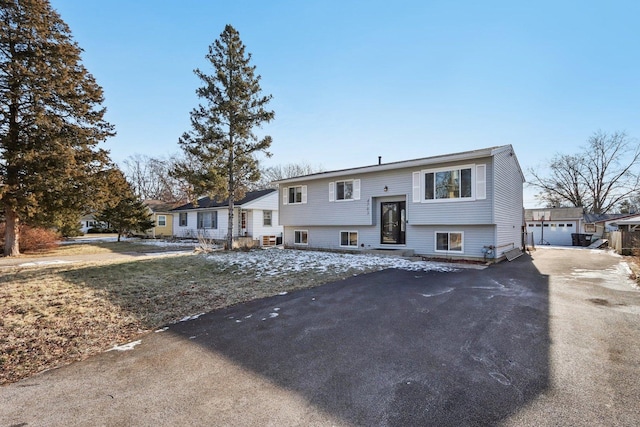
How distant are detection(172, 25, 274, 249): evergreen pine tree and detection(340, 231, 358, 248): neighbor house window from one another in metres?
5.28

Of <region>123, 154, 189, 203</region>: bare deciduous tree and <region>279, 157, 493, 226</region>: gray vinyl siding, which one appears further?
<region>123, 154, 189, 203</region>: bare deciduous tree

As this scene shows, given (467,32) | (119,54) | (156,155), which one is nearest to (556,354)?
(467,32)

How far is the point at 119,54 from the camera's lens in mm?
11367

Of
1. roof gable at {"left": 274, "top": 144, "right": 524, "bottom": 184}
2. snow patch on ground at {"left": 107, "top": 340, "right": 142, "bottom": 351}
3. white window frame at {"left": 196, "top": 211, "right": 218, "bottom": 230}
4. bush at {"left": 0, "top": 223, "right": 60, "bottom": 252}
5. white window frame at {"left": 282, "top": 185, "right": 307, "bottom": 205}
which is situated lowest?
snow patch on ground at {"left": 107, "top": 340, "right": 142, "bottom": 351}

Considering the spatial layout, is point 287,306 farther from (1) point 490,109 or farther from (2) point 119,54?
(1) point 490,109

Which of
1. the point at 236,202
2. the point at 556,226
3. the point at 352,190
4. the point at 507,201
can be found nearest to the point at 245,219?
the point at 236,202

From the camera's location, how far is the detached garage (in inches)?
1030

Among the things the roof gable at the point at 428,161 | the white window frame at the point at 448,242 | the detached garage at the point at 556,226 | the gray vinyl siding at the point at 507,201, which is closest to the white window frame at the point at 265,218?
the roof gable at the point at 428,161

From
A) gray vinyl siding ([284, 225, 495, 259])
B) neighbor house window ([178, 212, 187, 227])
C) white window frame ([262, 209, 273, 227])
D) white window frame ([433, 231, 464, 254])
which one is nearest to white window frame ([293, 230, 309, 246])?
gray vinyl siding ([284, 225, 495, 259])

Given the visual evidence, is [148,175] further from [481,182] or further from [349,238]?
[481,182]

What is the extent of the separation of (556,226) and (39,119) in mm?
35901

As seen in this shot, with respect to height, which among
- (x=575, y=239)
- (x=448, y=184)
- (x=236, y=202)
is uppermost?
(x=448, y=184)

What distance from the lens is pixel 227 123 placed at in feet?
48.9

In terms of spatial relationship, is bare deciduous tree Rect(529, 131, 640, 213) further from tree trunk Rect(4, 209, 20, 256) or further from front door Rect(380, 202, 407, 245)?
tree trunk Rect(4, 209, 20, 256)
